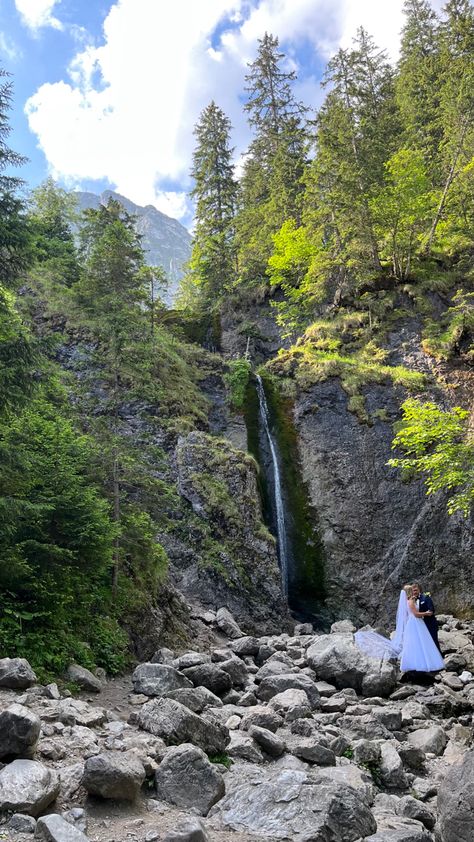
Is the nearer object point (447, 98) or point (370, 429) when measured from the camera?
point (370, 429)

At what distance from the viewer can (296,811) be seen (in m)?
4.32

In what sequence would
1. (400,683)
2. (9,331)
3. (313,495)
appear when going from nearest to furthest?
(9,331)
(400,683)
(313,495)

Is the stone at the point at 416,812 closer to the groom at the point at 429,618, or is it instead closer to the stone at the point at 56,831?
the stone at the point at 56,831

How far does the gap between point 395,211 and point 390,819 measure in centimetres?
2454

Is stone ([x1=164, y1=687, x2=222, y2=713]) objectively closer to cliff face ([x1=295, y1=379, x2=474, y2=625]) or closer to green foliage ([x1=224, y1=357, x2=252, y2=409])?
cliff face ([x1=295, y1=379, x2=474, y2=625])

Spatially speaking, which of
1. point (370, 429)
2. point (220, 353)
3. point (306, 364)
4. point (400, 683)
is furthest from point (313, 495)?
point (220, 353)

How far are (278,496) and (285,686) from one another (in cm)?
1130

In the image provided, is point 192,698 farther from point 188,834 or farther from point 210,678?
point 188,834

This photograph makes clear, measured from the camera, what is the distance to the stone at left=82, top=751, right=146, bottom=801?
4.07 m

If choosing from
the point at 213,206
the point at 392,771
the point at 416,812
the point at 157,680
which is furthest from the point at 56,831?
the point at 213,206

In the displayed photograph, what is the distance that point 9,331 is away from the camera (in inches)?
385

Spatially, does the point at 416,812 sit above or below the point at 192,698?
below

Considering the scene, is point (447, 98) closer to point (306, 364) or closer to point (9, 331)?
point (306, 364)

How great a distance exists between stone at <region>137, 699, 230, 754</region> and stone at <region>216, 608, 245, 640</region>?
800 cm
